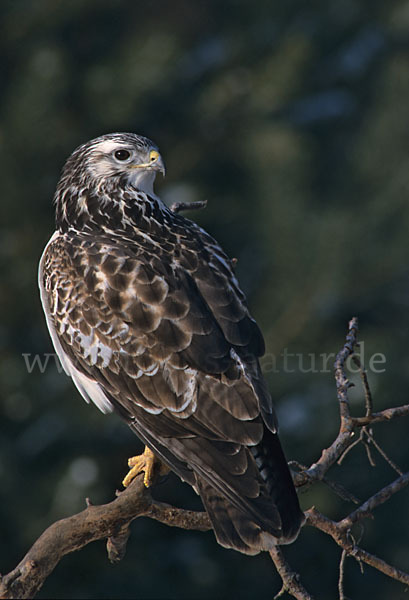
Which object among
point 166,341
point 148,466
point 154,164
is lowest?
point 148,466

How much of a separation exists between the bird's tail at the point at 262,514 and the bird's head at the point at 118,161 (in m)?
1.35

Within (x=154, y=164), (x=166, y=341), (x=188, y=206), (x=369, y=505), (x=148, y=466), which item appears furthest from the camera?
(x=188, y=206)

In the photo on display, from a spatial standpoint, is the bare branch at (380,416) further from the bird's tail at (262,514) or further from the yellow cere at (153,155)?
the yellow cere at (153,155)

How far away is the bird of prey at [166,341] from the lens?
285 cm

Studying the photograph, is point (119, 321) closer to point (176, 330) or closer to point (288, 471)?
point (176, 330)

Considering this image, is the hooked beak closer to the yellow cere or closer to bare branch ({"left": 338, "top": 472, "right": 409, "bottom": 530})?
the yellow cere

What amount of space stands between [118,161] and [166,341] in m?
0.96

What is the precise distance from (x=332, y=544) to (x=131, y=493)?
5611 millimetres

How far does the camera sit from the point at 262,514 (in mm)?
2750

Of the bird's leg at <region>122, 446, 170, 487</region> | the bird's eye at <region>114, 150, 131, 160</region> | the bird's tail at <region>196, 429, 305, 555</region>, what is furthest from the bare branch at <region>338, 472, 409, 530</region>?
the bird's eye at <region>114, 150, 131, 160</region>

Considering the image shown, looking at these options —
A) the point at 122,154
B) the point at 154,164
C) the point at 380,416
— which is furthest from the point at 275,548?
the point at 122,154

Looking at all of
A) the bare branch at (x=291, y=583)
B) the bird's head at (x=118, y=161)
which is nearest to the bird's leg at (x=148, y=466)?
the bare branch at (x=291, y=583)

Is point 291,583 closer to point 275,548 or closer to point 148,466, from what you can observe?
point 275,548

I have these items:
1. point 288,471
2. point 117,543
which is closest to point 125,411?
point 117,543
